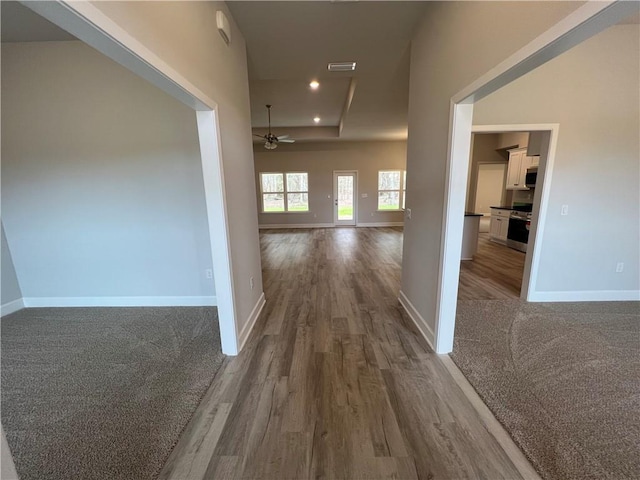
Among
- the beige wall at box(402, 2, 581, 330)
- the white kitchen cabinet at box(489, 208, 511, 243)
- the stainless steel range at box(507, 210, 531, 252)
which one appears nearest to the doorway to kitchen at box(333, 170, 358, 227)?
the white kitchen cabinet at box(489, 208, 511, 243)

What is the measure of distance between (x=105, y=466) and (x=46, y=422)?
629 millimetres

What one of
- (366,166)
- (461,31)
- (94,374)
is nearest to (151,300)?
(94,374)

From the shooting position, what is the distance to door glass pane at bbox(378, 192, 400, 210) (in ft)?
29.9

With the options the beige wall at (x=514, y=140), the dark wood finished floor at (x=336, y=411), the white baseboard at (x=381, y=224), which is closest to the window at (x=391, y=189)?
the white baseboard at (x=381, y=224)

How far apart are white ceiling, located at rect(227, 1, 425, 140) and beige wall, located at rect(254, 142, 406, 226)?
3446 mm

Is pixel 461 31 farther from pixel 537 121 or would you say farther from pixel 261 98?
pixel 261 98

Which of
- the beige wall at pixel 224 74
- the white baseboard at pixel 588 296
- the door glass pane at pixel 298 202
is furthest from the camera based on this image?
the door glass pane at pixel 298 202

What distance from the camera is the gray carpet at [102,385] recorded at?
1.39 metres

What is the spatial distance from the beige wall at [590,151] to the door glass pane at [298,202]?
22.1 ft

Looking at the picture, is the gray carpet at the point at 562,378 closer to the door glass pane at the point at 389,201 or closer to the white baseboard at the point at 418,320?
the white baseboard at the point at 418,320

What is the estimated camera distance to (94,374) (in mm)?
2006

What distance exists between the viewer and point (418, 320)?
8.54ft

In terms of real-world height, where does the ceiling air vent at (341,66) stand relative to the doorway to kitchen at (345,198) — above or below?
above

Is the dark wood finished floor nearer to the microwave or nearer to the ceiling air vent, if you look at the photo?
the ceiling air vent
